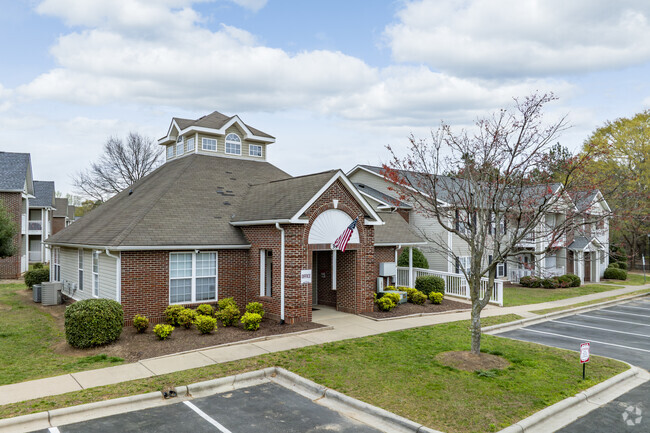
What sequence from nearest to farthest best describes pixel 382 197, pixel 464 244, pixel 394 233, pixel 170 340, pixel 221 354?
pixel 221 354 < pixel 170 340 < pixel 394 233 < pixel 464 244 < pixel 382 197

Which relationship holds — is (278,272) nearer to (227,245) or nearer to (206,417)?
(227,245)

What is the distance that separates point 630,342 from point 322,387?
11664mm

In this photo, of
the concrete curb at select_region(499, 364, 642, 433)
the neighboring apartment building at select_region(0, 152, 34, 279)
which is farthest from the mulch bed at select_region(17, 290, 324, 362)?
the neighboring apartment building at select_region(0, 152, 34, 279)

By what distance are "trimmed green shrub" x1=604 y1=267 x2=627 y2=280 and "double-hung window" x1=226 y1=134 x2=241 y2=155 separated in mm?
32876


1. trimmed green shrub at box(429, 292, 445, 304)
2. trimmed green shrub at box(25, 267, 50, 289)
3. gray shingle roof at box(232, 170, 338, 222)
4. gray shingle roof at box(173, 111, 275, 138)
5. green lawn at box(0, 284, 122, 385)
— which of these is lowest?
green lawn at box(0, 284, 122, 385)

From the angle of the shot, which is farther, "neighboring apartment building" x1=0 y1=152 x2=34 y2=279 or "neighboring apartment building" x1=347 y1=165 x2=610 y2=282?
"neighboring apartment building" x1=0 y1=152 x2=34 y2=279

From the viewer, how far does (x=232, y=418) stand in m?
8.66

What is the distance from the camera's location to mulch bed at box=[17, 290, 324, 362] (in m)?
12.4

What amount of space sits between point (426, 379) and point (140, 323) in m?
9.00

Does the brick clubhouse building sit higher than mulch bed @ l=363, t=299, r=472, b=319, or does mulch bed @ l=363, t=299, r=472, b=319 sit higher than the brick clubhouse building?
the brick clubhouse building

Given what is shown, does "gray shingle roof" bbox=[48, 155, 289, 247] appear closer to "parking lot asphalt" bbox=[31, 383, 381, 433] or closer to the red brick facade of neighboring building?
the red brick facade of neighboring building

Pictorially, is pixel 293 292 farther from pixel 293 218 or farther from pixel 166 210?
pixel 166 210

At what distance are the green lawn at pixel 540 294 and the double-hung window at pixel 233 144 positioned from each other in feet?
52.8

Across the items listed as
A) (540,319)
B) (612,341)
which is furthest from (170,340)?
(540,319)
